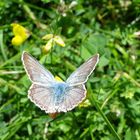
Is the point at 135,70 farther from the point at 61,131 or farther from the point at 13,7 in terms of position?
the point at 13,7

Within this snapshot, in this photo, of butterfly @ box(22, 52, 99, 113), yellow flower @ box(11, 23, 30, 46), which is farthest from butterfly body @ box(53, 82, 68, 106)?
yellow flower @ box(11, 23, 30, 46)

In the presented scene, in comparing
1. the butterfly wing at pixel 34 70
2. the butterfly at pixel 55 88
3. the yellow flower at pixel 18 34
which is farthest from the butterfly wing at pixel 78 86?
the yellow flower at pixel 18 34

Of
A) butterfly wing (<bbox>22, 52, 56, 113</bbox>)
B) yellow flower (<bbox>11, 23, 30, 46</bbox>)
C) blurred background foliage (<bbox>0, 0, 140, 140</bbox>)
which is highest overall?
yellow flower (<bbox>11, 23, 30, 46</bbox>)

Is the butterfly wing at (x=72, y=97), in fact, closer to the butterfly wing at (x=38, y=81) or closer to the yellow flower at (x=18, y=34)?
the butterfly wing at (x=38, y=81)

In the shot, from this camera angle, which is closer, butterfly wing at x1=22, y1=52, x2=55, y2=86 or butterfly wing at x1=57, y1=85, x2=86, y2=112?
butterfly wing at x1=57, y1=85, x2=86, y2=112

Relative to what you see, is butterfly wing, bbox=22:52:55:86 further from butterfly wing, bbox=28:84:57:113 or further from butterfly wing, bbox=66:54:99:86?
butterfly wing, bbox=66:54:99:86

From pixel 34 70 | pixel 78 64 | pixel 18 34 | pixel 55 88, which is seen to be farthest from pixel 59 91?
pixel 78 64
